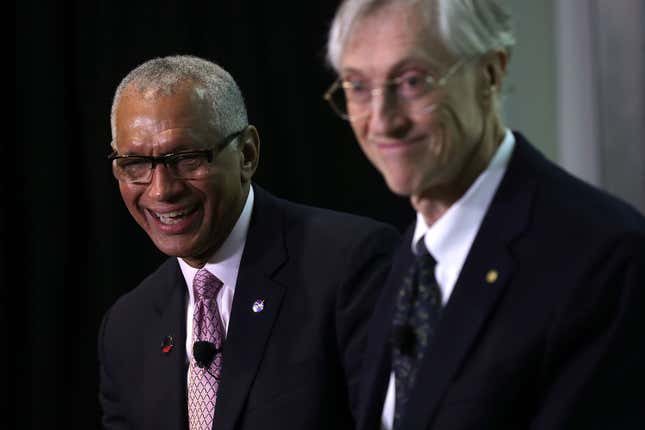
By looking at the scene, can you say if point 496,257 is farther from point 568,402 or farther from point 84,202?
point 84,202

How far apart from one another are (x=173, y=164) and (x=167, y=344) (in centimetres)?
43

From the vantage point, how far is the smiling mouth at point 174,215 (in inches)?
84.9

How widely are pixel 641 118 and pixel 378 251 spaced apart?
1.39 m

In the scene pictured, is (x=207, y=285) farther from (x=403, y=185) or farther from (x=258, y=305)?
(x=403, y=185)

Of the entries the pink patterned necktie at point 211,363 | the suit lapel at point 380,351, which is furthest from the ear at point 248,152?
the suit lapel at point 380,351

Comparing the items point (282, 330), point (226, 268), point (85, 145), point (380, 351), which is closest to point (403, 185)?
point (380, 351)

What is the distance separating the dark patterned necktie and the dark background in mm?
1977

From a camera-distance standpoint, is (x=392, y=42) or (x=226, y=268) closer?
(x=392, y=42)

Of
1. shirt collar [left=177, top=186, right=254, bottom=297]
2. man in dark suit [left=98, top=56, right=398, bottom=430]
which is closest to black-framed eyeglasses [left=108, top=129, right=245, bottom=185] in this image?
man in dark suit [left=98, top=56, right=398, bottom=430]

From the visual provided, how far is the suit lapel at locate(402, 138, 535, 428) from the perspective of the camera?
1447 mm

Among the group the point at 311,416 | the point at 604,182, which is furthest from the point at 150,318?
the point at 604,182

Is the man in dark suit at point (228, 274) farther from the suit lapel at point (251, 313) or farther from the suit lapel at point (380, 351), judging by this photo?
the suit lapel at point (380, 351)

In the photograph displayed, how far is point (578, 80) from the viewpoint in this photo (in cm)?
338

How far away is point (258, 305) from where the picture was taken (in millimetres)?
2158
